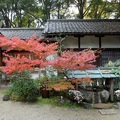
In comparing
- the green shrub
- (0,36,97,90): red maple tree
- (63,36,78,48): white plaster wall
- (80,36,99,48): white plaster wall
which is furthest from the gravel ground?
(80,36,99,48): white plaster wall

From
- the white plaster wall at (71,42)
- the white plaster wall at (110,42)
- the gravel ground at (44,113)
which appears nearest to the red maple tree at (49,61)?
the gravel ground at (44,113)

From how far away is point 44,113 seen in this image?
6242 millimetres

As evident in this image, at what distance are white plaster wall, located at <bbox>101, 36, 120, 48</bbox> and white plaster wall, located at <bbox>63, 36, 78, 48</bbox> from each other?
5.29ft

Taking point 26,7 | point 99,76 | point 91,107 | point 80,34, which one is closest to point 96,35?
point 80,34

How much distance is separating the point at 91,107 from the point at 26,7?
1826 centimetres

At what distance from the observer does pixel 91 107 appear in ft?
22.6

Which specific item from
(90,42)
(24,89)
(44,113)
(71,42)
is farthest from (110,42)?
(44,113)

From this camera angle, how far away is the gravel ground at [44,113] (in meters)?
5.82

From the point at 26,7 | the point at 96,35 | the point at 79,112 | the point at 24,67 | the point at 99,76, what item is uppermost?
the point at 26,7

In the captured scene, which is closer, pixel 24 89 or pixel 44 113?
pixel 44 113

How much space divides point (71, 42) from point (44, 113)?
198 inches

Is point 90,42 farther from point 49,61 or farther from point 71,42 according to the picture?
point 49,61

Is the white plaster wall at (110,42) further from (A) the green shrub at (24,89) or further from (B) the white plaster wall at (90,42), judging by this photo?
(A) the green shrub at (24,89)

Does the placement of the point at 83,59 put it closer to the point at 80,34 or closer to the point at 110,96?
the point at 110,96
